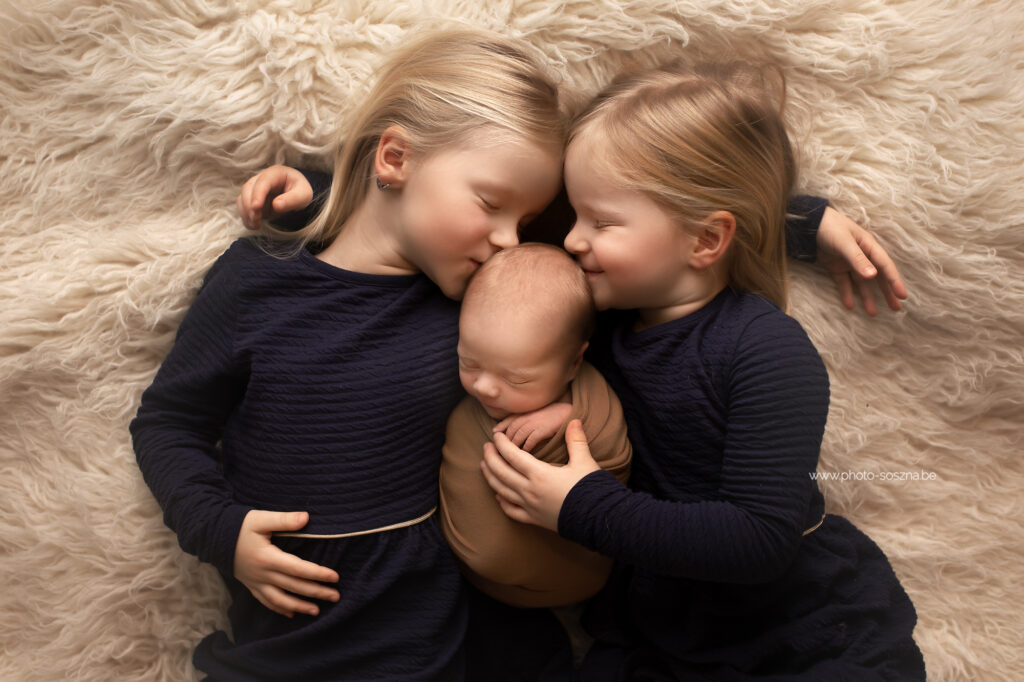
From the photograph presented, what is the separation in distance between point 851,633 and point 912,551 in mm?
245

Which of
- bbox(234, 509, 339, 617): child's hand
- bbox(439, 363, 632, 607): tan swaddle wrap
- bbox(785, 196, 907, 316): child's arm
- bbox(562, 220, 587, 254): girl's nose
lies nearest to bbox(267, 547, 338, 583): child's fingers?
bbox(234, 509, 339, 617): child's hand

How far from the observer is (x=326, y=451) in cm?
98

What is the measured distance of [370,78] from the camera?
1.10m

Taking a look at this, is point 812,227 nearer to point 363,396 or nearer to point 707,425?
point 707,425

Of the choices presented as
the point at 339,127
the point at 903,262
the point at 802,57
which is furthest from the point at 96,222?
the point at 903,262

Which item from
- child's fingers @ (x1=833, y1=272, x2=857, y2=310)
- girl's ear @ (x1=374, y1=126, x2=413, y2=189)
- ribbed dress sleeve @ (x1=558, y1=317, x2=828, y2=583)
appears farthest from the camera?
child's fingers @ (x1=833, y1=272, x2=857, y2=310)

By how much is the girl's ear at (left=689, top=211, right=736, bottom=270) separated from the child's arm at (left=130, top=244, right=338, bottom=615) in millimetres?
598

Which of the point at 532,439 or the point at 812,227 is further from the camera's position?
the point at 812,227

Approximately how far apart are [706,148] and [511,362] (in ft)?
1.16

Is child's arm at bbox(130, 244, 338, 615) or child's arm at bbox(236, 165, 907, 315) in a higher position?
child's arm at bbox(236, 165, 907, 315)

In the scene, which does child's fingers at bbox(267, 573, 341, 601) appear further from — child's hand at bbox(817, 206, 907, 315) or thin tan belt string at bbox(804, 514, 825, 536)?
child's hand at bbox(817, 206, 907, 315)

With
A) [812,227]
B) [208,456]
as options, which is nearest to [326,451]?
[208,456]

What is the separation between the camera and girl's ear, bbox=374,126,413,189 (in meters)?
1.01

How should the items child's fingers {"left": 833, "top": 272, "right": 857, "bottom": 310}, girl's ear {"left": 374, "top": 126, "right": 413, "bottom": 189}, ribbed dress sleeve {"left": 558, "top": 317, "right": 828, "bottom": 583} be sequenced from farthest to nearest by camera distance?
child's fingers {"left": 833, "top": 272, "right": 857, "bottom": 310}
girl's ear {"left": 374, "top": 126, "right": 413, "bottom": 189}
ribbed dress sleeve {"left": 558, "top": 317, "right": 828, "bottom": 583}
